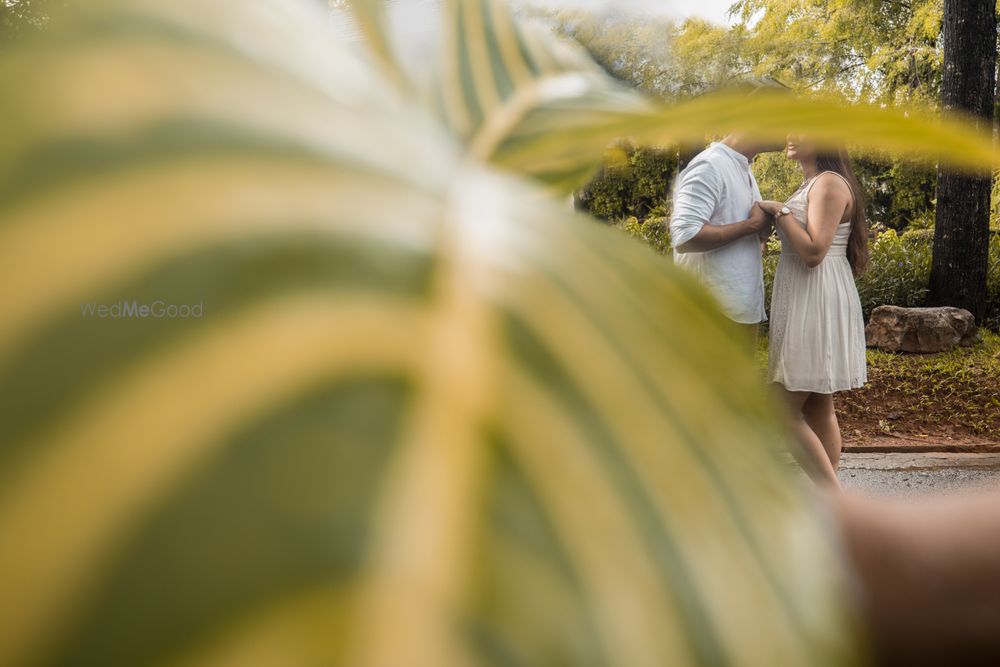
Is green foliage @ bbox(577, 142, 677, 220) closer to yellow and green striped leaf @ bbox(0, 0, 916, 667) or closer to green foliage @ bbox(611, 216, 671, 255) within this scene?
green foliage @ bbox(611, 216, 671, 255)

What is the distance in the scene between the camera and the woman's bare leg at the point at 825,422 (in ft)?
13.9

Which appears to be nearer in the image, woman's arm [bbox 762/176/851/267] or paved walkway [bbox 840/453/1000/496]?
woman's arm [bbox 762/176/851/267]

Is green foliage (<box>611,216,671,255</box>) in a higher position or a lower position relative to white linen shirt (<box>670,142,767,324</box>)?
higher

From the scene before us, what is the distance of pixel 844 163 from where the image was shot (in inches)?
162

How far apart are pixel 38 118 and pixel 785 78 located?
547 inches

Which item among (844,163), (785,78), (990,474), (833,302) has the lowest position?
(990,474)

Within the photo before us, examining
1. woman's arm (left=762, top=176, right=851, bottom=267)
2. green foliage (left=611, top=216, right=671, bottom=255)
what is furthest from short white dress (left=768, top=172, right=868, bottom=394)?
green foliage (left=611, top=216, right=671, bottom=255)

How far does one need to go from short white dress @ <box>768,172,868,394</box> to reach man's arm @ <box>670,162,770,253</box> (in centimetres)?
47

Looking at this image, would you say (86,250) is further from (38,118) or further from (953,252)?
(953,252)

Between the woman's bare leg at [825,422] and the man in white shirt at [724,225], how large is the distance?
22.5 inches

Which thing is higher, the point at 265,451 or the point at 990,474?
the point at 265,451

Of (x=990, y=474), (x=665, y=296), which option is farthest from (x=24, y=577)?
(x=990, y=474)

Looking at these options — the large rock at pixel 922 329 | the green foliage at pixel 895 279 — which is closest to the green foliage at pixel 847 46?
the green foliage at pixel 895 279

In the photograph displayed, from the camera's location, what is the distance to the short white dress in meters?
4.32
